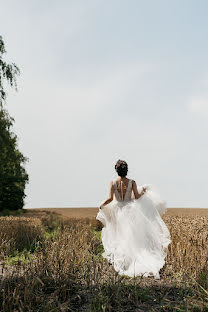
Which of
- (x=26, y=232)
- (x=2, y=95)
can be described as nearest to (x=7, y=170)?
(x=2, y=95)

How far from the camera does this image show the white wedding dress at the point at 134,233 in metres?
6.99

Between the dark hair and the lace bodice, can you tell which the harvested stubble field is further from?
the dark hair

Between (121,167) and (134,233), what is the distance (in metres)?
1.44

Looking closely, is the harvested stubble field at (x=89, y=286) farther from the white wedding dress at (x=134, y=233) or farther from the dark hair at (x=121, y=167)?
the dark hair at (x=121, y=167)

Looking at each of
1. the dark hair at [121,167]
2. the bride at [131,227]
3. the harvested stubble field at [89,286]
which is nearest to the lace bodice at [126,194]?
the bride at [131,227]

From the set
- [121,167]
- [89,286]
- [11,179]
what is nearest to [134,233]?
[121,167]

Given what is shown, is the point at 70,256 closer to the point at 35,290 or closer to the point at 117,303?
the point at 35,290

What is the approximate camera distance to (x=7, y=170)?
33.1 m

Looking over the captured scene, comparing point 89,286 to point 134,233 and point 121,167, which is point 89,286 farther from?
point 121,167

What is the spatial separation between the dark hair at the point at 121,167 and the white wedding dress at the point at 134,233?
266 mm

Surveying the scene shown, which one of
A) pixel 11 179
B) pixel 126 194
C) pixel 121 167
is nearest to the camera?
pixel 121 167

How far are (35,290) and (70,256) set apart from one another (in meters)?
0.89

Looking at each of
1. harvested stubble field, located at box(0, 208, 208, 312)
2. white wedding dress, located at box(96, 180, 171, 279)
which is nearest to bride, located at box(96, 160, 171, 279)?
white wedding dress, located at box(96, 180, 171, 279)

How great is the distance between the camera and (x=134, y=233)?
24.0 ft
